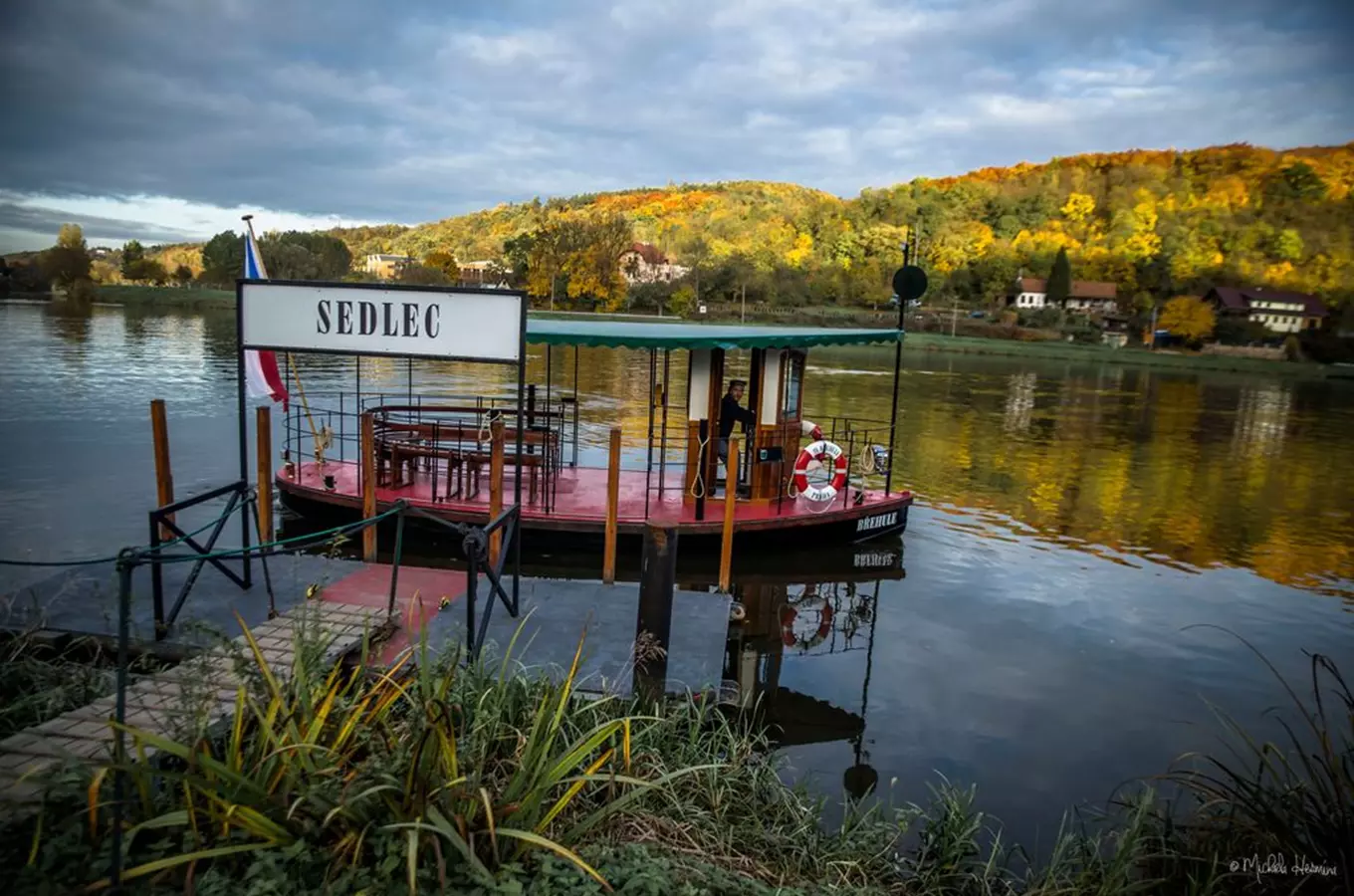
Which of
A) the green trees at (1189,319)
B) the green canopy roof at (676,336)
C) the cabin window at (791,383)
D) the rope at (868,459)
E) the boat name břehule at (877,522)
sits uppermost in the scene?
the green trees at (1189,319)

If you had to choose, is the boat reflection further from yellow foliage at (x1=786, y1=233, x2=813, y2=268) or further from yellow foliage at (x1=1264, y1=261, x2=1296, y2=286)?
yellow foliage at (x1=1264, y1=261, x2=1296, y2=286)

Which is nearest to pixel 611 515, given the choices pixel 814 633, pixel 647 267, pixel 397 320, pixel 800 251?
pixel 814 633

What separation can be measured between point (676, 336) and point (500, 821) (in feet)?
25.2

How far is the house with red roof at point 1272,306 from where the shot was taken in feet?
284

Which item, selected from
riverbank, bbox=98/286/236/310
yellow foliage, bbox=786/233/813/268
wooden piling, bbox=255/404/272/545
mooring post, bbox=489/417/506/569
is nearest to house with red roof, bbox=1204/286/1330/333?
yellow foliage, bbox=786/233/813/268

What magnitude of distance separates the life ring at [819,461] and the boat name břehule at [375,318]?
698 centimetres

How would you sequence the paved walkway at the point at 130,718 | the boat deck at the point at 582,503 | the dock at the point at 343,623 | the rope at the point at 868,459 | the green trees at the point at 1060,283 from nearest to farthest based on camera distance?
the paved walkway at the point at 130,718 → the dock at the point at 343,623 → the boat deck at the point at 582,503 → the rope at the point at 868,459 → the green trees at the point at 1060,283

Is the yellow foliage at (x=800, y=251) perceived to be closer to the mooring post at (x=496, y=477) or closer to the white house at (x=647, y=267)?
the white house at (x=647, y=267)

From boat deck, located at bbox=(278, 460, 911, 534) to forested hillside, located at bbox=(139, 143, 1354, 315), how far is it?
2699 inches

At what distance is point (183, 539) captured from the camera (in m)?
5.98

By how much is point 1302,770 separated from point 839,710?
4.03 m

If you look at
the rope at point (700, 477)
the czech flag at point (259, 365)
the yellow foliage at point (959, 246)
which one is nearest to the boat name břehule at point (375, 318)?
the czech flag at point (259, 365)

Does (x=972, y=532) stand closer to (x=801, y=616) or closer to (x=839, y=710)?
(x=801, y=616)

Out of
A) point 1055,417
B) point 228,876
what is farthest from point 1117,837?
point 1055,417
